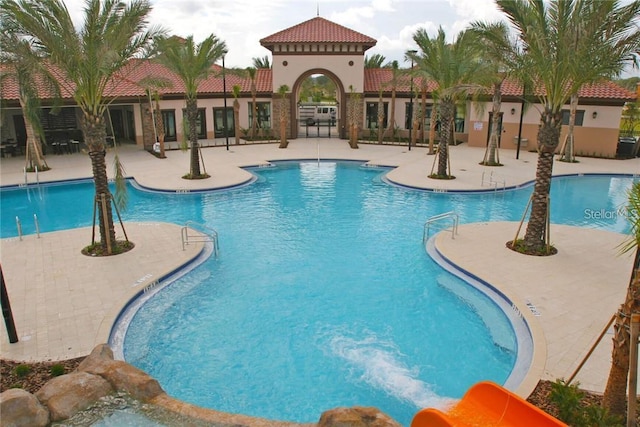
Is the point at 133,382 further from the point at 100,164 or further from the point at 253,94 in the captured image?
the point at 253,94

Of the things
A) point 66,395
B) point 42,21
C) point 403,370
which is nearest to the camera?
point 66,395

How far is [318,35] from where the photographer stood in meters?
37.1

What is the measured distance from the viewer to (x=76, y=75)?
1245 cm

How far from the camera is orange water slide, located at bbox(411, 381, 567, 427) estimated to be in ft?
20.5

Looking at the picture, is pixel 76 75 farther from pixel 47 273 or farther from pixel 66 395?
pixel 66 395

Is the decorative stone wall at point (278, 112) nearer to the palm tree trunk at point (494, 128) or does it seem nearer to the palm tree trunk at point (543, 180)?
the palm tree trunk at point (494, 128)

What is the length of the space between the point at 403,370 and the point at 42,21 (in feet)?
38.5

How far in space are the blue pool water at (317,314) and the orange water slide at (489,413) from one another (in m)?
1.38

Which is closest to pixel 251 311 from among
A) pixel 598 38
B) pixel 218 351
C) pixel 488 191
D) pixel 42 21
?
pixel 218 351

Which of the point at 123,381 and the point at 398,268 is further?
the point at 398,268

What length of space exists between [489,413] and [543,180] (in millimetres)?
8987

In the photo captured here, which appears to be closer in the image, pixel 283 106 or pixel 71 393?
pixel 71 393

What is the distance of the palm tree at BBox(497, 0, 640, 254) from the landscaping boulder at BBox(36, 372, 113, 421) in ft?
38.8
